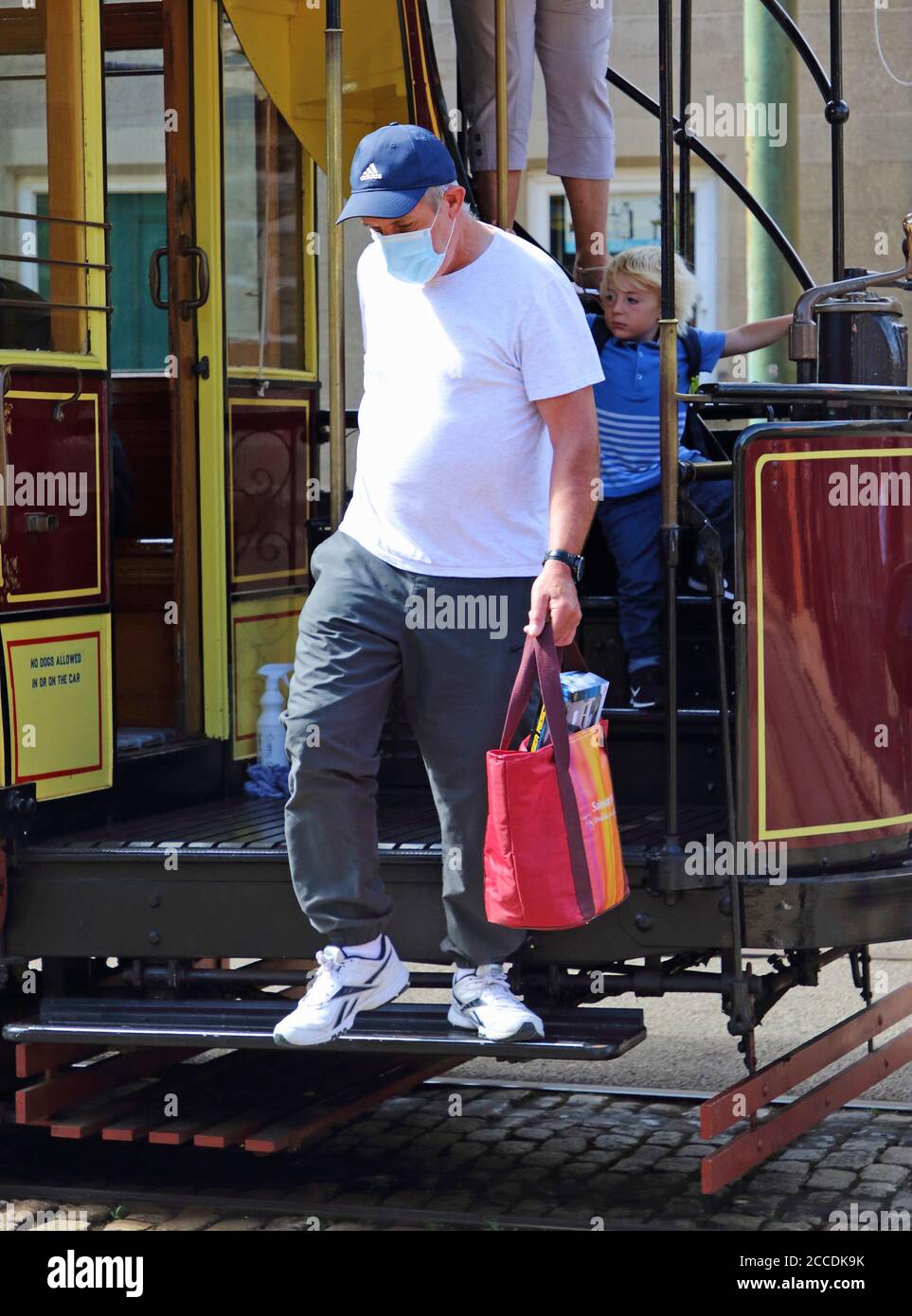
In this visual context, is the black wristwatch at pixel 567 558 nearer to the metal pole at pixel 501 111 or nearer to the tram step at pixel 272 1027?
the tram step at pixel 272 1027

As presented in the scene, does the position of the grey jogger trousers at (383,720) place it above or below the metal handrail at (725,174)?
below

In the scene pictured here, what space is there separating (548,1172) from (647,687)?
121 centimetres

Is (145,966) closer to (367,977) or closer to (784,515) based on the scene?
(367,977)

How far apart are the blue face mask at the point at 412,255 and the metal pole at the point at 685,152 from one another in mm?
1420

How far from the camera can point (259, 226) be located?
5.68 meters

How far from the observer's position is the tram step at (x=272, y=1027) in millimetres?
4066

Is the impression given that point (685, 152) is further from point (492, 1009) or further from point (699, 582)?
point (492, 1009)

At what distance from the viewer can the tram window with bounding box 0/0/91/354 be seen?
15.3 ft

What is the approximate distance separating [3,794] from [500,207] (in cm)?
172

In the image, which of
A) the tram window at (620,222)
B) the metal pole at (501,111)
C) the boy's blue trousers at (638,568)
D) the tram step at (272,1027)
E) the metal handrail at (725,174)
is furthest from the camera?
the tram window at (620,222)

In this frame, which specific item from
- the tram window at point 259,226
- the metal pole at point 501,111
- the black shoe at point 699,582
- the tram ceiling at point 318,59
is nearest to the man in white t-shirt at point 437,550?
the metal pole at point 501,111

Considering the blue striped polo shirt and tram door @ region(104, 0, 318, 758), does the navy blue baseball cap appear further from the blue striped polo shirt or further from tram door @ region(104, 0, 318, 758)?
tram door @ region(104, 0, 318, 758)

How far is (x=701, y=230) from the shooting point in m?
11.9

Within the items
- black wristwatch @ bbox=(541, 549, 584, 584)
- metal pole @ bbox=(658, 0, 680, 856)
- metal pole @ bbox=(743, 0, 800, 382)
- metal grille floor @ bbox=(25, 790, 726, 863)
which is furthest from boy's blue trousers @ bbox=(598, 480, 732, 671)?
metal pole @ bbox=(743, 0, 800, 382)
